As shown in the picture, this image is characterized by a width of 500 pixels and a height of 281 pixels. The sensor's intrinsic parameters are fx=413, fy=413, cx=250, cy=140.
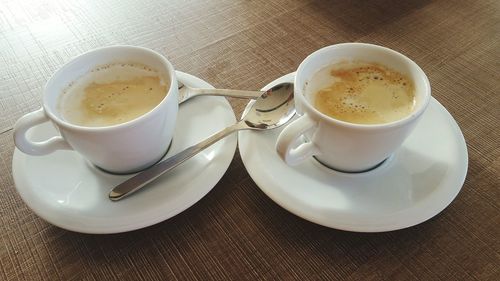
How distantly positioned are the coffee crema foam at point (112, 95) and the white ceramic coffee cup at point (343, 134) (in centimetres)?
24

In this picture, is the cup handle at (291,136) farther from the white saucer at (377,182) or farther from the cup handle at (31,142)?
the cup handle at (31,142)

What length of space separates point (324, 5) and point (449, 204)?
681mm

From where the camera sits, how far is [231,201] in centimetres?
67

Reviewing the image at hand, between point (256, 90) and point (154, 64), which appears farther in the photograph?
point (256, 90)

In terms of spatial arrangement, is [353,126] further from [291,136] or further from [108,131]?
[108,131]

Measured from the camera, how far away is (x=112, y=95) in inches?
28.7

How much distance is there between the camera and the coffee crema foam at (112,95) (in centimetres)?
68

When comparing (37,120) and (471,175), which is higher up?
(37,120)

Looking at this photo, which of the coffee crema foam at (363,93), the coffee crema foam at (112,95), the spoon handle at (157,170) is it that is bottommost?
the spoon handle at (157,170)

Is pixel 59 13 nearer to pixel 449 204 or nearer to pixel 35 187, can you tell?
pixel 35 187

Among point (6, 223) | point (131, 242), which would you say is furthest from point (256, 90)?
point (6, 223)

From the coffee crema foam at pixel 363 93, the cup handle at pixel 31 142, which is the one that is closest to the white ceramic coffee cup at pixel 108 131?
the cup handle at pixel 31 142

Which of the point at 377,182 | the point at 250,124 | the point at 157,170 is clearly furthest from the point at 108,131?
the point at 377,182

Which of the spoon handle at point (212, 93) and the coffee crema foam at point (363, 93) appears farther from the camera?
the spoon handle at point (212, 93)
